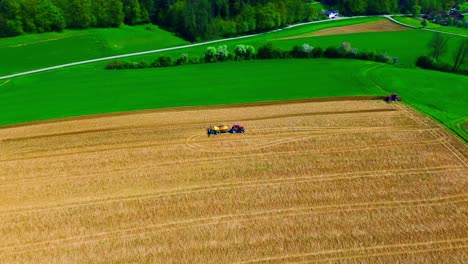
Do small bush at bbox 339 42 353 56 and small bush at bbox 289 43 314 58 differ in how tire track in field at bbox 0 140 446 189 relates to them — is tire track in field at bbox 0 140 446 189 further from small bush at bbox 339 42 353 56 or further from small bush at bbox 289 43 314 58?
small bush at bbox 289 43 314 58

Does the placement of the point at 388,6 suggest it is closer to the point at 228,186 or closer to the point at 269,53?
the point at 269,53

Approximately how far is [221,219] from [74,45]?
90365 mm

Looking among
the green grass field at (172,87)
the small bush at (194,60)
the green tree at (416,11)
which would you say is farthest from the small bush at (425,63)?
the green tree at (416,11)

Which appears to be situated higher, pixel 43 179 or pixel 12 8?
pixel 12 8

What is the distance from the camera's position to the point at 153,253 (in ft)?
93.3

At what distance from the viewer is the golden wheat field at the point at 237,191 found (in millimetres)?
28906

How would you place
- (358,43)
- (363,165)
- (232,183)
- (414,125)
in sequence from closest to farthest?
(232,183)
(363,165)
(414,125)
(358,43)

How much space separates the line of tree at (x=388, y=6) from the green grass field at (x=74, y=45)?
7710 cm

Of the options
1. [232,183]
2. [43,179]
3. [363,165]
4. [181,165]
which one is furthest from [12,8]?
[363,165]

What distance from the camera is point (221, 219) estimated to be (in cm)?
3192

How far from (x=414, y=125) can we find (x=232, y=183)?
2795 cm

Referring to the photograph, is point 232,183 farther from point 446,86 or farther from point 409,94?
point 446,86

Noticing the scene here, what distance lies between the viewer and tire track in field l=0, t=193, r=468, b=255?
29719mm

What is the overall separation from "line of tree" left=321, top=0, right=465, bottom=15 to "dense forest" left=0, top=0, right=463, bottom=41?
65.8ft
